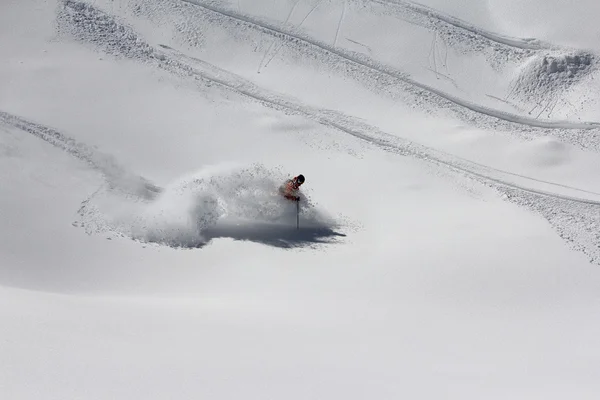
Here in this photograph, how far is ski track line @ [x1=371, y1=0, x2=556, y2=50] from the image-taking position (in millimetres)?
16562

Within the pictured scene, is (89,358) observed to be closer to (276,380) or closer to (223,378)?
(223,378)

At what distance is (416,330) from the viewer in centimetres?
962

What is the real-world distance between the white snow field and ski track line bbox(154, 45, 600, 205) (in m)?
0.06

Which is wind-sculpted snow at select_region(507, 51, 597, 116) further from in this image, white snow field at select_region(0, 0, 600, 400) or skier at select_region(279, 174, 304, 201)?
skier at select_region(279, 174, 304, 201)

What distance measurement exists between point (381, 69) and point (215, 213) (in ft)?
22.1

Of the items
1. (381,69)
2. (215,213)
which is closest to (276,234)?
(215,213)

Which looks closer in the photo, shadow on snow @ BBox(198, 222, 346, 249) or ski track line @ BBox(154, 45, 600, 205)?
shadow on snow @ BBox(198, 222, 346, 249)

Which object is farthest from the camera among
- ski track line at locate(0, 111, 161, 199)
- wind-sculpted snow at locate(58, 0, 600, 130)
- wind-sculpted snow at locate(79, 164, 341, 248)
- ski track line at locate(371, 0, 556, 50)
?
ski track line at locate(371, 0, 556, 50)

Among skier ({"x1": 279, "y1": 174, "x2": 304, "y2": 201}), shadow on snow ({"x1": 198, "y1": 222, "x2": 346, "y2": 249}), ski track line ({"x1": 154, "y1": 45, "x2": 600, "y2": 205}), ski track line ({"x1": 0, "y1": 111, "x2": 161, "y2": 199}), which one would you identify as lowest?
shadow on snow ({"x1": 198, "y1": 222, "x2": 346, "y2": 249})

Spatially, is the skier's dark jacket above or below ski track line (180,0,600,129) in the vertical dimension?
below

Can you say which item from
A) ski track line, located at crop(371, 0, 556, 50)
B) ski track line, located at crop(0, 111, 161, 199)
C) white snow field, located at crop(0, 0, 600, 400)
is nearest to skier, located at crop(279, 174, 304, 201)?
white snow field, located at crop(0, 0, 600, 400)

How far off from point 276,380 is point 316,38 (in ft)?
39.0

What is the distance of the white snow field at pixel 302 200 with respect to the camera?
7773mm

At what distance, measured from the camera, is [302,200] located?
13.1 meters
